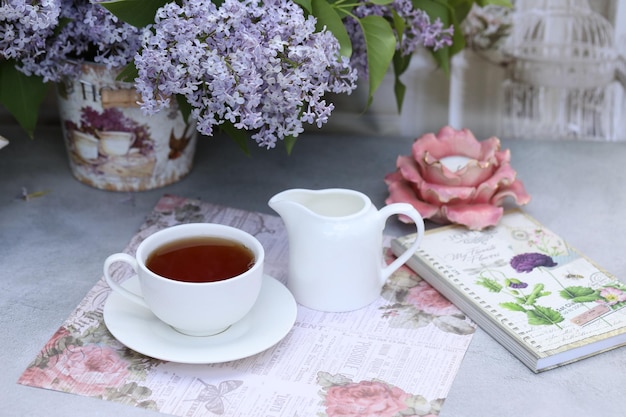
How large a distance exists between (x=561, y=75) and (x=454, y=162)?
28cm

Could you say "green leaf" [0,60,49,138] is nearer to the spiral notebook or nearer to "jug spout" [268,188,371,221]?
"jug spout" [268,188,371,221]

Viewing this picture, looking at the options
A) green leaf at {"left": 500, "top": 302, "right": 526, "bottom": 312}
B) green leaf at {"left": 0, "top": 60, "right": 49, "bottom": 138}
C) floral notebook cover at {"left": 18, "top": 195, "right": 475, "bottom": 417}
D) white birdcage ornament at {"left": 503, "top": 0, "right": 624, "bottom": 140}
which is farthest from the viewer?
white birdcage ornament at {"left": 503, "top": 0, "right": 624, "bottom": 140}

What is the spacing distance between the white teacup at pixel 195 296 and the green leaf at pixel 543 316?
251mm

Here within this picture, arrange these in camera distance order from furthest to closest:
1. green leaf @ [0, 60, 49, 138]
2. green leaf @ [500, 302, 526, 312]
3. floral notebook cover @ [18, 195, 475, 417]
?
green leaf @ [0, 60, 49, 138], green leaf @ [500, 302, 526, 312], floral notebook cover @ [18, 195, 475, 417]

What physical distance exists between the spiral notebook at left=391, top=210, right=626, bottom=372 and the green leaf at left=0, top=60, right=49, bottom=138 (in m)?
0.42

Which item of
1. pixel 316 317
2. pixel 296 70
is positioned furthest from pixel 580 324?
pixel 296 70

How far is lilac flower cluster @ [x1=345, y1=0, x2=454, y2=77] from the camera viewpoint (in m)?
0.93

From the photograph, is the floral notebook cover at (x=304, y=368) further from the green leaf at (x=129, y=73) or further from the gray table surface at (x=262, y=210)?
the green leaf at (x=129, y=73)

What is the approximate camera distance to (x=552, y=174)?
3.65ft

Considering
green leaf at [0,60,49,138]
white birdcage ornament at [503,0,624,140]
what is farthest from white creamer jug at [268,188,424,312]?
white birdcage ornament at [503,0,624,140]

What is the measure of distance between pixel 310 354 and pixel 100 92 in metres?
0.39

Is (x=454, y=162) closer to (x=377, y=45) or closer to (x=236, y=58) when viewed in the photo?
(x=377, y=45)

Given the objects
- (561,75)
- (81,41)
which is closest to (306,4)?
(81,41)

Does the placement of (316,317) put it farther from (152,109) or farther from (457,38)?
(457,38)
